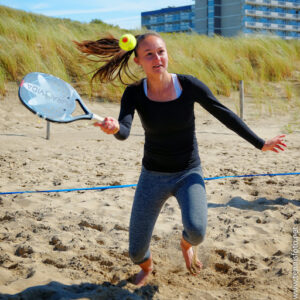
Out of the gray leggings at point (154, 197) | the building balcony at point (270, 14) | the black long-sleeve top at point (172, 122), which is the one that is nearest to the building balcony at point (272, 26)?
the building balcony at point (270, 14)

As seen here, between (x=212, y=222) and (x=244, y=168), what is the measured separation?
2054mm

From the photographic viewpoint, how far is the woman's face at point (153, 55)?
A: 2.51 m

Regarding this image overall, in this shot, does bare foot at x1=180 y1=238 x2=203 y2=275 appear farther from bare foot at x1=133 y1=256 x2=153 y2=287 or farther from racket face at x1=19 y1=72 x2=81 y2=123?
racket face at x1=19 y1=72 x2=81 y2=123

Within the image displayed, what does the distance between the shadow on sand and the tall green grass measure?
22.6ft

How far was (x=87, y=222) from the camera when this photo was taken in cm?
373

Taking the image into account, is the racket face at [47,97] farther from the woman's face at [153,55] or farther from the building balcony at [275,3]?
Answer: the building balcony at [275,3]

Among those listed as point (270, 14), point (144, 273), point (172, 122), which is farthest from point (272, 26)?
point (144, 273)

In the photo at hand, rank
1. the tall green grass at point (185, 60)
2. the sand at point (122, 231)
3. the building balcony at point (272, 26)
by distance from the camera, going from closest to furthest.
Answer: the sand at point (122, 231) < the tall green grass at point (185, 60) < the building balcony at point (272, 26)

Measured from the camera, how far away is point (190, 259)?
2801mm

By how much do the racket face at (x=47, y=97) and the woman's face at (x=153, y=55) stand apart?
493 mm

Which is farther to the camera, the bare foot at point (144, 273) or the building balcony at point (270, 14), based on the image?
the building balcony at point (270, 14)

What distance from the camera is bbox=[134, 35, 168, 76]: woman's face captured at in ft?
8.23

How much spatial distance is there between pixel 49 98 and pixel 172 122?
0.75m

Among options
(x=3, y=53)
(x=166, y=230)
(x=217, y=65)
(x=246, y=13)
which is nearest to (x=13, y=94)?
(x=3, y=53)
